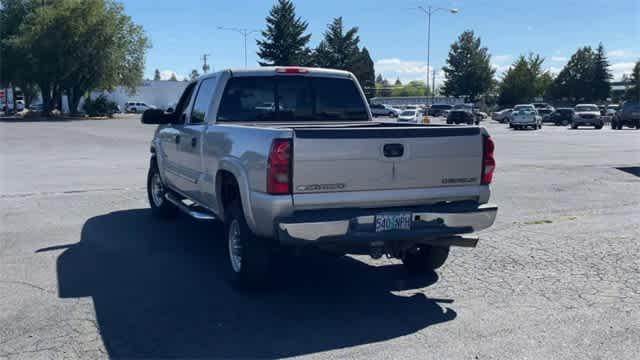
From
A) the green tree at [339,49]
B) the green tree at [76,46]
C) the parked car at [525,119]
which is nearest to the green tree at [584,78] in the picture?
the green tree at [339,49]

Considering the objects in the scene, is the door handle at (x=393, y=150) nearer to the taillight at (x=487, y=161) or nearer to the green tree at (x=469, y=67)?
the taillight at (x=487, y=161)

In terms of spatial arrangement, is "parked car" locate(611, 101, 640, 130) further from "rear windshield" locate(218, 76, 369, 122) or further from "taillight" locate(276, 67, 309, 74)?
"taillight" locate(276, 67, 309, 74)

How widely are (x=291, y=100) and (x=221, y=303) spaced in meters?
2.75

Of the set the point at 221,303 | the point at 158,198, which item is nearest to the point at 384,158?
the point at 221,303

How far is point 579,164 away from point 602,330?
15107mm

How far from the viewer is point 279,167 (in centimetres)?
561

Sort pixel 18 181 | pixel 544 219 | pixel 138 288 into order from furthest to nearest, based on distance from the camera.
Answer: pixel 18 181 < pixel 544 219 < pixel 138 288

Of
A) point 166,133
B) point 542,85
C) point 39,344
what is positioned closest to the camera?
point 39,344

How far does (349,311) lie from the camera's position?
5945mm

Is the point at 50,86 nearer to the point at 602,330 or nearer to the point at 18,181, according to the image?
the point at 18,181

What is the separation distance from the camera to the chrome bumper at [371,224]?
5570 millimetres

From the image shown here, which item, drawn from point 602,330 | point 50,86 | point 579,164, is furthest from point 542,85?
point 602,330

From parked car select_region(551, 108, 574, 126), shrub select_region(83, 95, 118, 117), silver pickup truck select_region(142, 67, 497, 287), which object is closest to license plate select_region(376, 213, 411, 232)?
silver pickup truck select_region(142, 67, 497, 287)

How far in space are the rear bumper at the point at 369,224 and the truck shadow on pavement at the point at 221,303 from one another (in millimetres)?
652
